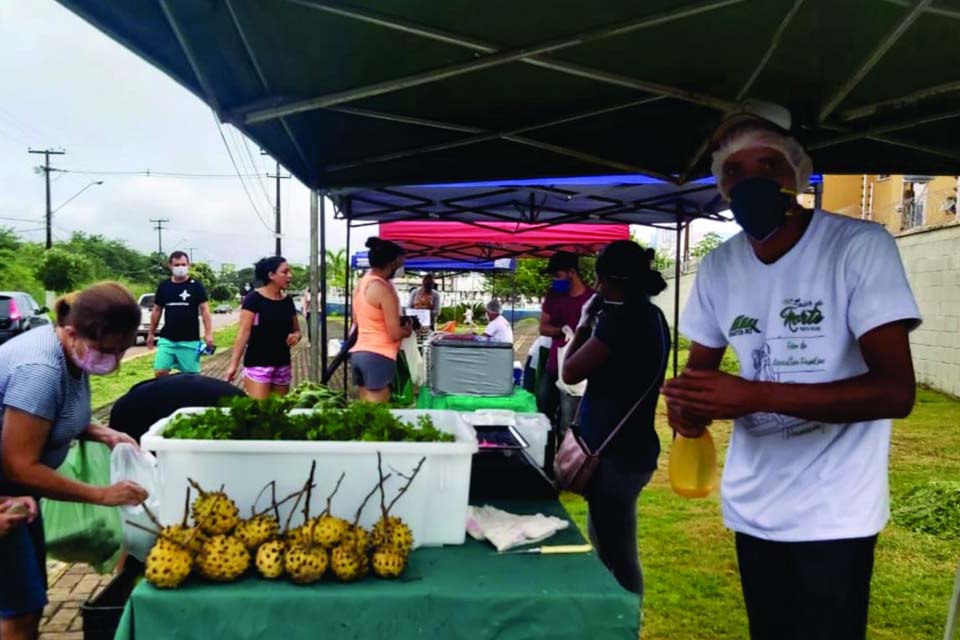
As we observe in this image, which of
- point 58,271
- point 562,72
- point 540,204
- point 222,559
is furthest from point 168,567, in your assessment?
point 58,271

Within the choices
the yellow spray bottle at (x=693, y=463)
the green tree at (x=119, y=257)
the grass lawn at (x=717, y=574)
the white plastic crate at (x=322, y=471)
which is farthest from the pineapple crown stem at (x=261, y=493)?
the green tree at (x=119, y=257)

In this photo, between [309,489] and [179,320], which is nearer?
[309,489]

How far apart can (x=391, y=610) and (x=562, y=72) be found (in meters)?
1.85

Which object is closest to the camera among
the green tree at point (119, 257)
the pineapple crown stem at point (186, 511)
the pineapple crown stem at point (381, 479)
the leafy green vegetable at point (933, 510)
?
the pineapple crown stem at point (186, 511)

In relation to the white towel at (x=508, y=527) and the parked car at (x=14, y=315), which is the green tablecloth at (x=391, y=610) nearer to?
the white towel at (x=508, y=527)

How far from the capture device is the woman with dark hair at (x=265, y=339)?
633cm

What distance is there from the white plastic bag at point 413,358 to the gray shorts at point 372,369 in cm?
66

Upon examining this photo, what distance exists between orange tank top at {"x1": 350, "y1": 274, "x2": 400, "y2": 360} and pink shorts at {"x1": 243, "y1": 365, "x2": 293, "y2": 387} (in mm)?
1432

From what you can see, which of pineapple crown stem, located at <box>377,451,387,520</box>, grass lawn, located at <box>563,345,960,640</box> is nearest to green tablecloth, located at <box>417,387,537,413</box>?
grass lawn, located at <box>563,345,960,640</box>

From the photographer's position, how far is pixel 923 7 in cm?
176

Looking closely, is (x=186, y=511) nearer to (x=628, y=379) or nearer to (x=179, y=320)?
(x=628, y=379)

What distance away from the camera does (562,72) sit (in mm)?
2475

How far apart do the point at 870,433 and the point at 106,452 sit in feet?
8.13

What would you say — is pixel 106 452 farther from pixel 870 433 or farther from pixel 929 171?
pixel 929 171
